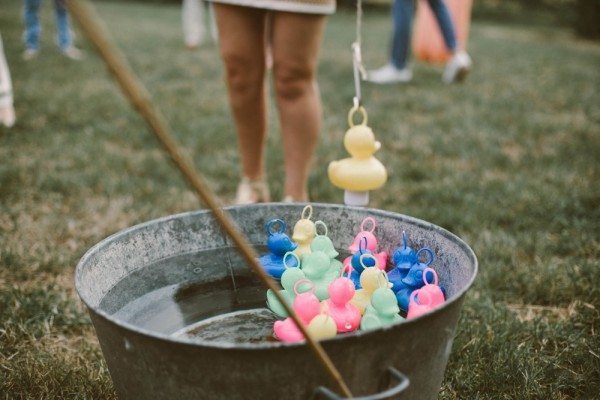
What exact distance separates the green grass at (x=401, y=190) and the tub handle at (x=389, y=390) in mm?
546

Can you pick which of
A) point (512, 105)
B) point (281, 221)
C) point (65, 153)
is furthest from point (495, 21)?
point (281, 221)

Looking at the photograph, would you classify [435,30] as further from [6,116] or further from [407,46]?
[6,116]

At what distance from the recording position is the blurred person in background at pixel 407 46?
16.8ft

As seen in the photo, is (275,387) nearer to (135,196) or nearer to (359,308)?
(359,308)

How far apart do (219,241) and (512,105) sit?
11.4 ft

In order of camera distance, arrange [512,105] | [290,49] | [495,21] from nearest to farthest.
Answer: [290,49] → [512,105] → [495,21]

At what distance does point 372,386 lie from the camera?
1.03m

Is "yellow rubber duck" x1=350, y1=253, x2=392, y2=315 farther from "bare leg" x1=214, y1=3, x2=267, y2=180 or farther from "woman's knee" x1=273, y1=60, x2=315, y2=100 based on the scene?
"bare leg" x1=214, y1=3, x2=267, y2=180

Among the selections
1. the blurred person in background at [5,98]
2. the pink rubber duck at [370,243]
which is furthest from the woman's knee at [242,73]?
the blurred person in background at [5,98]

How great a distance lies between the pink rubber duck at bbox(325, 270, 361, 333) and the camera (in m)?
1.38

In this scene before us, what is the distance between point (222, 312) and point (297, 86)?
867 mm

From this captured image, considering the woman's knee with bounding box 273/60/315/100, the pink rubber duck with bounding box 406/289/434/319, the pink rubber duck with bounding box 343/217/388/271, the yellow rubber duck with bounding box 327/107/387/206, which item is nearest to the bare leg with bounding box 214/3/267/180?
the woman's knee with bounding box 273/60/315/100

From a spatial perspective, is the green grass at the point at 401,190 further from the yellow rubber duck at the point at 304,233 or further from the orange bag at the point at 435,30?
the orange bag at the point at 435,30

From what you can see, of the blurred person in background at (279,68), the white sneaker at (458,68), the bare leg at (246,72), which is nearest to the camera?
the blurred person in background at (279,68)
